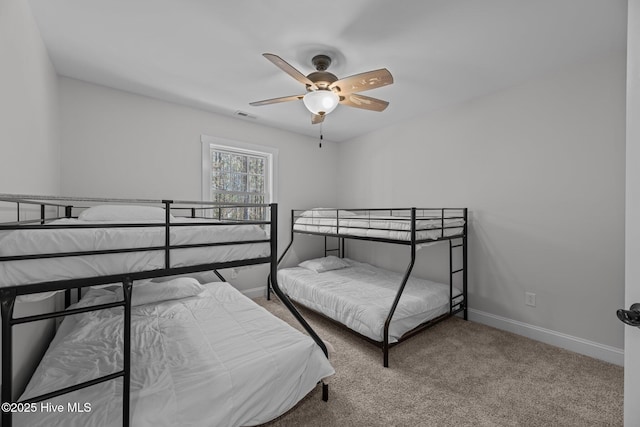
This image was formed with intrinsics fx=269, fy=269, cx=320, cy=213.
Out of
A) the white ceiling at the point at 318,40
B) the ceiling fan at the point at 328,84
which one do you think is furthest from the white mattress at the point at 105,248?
the white ceiling at the point at 318,40

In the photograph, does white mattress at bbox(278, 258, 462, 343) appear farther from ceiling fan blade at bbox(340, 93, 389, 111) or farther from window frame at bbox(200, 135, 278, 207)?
→ ceiling fan blade at bbox(340, 93, 389, 111)

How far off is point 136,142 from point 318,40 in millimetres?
2291

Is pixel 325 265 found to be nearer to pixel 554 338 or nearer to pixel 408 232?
pixel 408 232

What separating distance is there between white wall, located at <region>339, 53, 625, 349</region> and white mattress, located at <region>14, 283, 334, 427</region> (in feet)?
7.32

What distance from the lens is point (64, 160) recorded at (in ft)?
8.55

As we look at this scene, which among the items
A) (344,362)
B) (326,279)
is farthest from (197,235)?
(326,279)

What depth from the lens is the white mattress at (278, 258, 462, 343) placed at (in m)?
2.37

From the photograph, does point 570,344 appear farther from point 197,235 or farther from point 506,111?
point 197,235

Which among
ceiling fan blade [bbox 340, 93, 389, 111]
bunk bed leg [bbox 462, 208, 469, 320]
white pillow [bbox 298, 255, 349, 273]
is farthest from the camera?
white pillow [bbox 298, 255, 349, 273]

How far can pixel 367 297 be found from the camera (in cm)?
270

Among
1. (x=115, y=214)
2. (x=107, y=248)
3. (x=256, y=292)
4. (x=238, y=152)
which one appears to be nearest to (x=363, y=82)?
(x=107, y=248)

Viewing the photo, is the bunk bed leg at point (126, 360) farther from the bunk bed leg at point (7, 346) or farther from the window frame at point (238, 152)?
the window frame at point (238, 152)

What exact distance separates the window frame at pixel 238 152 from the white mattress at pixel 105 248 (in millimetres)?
2167

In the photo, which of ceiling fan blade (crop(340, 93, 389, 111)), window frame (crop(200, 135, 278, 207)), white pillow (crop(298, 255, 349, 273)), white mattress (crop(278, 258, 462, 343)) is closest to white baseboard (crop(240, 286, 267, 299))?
white mattress (crop(278, 258, 462, 343))
